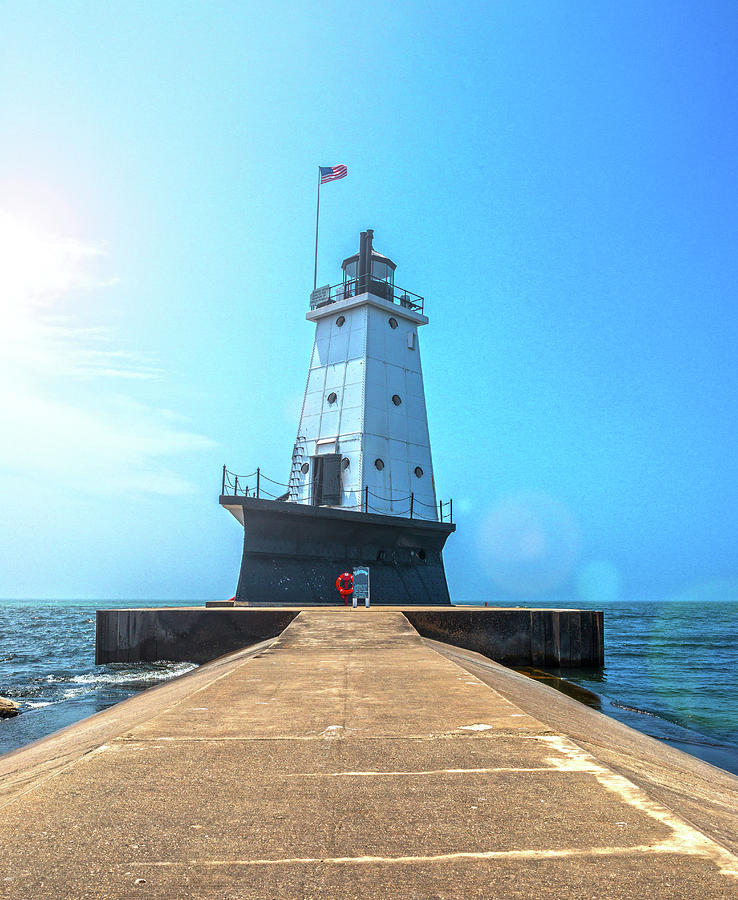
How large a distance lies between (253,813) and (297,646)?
18.7 ft

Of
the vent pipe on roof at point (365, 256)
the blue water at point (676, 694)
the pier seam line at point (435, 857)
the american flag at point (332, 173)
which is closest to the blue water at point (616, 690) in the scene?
the blue water at point (676, 694)

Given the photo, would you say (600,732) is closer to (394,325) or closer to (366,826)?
(366,826)

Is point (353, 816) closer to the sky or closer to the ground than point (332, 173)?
closer to the ground

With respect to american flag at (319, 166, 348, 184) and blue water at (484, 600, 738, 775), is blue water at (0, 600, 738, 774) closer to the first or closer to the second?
blue water at (484, 600, 738, 775)

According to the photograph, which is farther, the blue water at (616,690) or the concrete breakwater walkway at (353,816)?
the blue water at (616,690)

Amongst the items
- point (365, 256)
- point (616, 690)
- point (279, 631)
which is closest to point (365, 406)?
point (365, 256)

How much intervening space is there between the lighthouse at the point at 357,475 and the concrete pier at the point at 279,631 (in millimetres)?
3832

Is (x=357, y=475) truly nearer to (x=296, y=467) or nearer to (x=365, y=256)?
(x=296, y=467)

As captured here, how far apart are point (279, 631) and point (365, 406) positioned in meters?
10.2

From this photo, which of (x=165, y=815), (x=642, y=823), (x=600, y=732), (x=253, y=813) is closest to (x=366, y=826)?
(x=253, y=813)

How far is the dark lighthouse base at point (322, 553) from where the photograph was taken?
728 inches

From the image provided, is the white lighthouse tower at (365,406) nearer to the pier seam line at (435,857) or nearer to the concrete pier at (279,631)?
the concrete pier at (279,631)

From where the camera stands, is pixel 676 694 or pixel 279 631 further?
pixel 676 694

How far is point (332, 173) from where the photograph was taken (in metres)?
28.0
